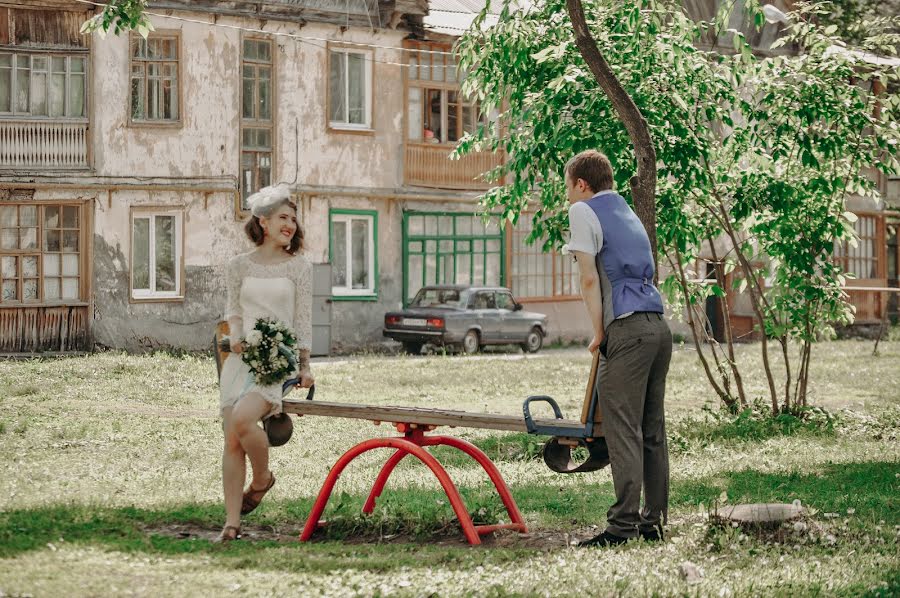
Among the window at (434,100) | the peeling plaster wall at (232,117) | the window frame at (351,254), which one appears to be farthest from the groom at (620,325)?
the window at (434,100)

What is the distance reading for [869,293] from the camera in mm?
39312

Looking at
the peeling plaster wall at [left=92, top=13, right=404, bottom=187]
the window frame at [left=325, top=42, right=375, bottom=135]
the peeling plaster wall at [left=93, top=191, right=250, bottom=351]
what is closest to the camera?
the peeling plaster wall at [left=93, top=191, right=250, bottom=351]

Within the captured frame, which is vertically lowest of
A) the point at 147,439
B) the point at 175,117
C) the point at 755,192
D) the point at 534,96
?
the point at 147,439

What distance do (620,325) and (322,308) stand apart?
68.8ft

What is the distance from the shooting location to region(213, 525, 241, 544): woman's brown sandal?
25.1 feet

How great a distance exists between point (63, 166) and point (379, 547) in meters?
21.0

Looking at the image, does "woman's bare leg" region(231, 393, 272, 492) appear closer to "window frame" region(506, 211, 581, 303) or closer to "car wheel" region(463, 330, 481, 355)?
"car wheel" region(463, 330, 481, 355)

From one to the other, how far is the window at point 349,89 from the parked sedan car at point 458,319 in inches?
163

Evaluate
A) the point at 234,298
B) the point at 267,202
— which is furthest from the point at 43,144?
the point at 267,202

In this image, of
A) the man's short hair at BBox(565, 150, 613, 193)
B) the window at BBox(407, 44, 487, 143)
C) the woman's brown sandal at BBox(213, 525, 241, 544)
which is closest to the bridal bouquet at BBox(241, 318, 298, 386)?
the woman's brown sandal at BBox(213, 525, 241, 544)

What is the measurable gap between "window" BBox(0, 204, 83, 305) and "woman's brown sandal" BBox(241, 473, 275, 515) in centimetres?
1946

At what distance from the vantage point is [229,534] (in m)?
7.69

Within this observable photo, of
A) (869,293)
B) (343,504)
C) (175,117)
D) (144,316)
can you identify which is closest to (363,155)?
(175,117)

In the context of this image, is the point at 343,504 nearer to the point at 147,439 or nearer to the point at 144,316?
the point at 147,439
